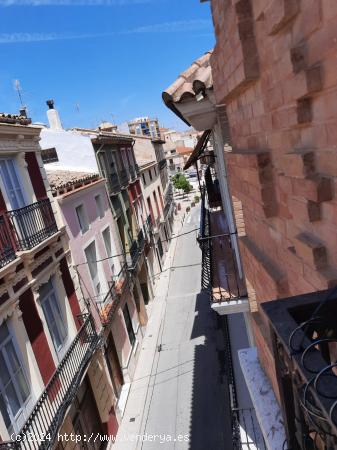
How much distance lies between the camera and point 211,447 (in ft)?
34.1

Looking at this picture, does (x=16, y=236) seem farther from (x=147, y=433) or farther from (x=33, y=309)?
(x=147, y=433)

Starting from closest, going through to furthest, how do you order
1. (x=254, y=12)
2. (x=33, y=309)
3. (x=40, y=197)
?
(x=254, y=12) < (x=33, y=309) < (x=40, y=197)

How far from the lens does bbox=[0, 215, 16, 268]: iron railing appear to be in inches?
289

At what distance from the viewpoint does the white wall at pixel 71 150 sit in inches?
585

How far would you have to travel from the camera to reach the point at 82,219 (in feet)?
43.1

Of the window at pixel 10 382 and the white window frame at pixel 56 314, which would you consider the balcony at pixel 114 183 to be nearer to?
the white window frame at pixel 56 314

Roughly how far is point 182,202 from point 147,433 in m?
42.5

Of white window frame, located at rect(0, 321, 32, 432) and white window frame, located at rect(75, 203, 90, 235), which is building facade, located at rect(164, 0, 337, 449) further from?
white window frame, located at rect(75, 203, 90, 235)

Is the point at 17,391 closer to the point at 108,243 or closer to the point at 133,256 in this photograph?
the point at 108,243

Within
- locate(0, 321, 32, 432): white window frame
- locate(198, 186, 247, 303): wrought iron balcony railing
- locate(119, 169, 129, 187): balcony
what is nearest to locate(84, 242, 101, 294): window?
locate(0, 321, 32, 432): white window frame

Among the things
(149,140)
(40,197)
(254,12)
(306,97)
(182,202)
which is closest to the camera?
(306,97)

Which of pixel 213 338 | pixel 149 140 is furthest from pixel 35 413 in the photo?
pixel 149 140

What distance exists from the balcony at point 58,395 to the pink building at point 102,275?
114 cm

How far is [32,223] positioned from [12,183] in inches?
41.4
